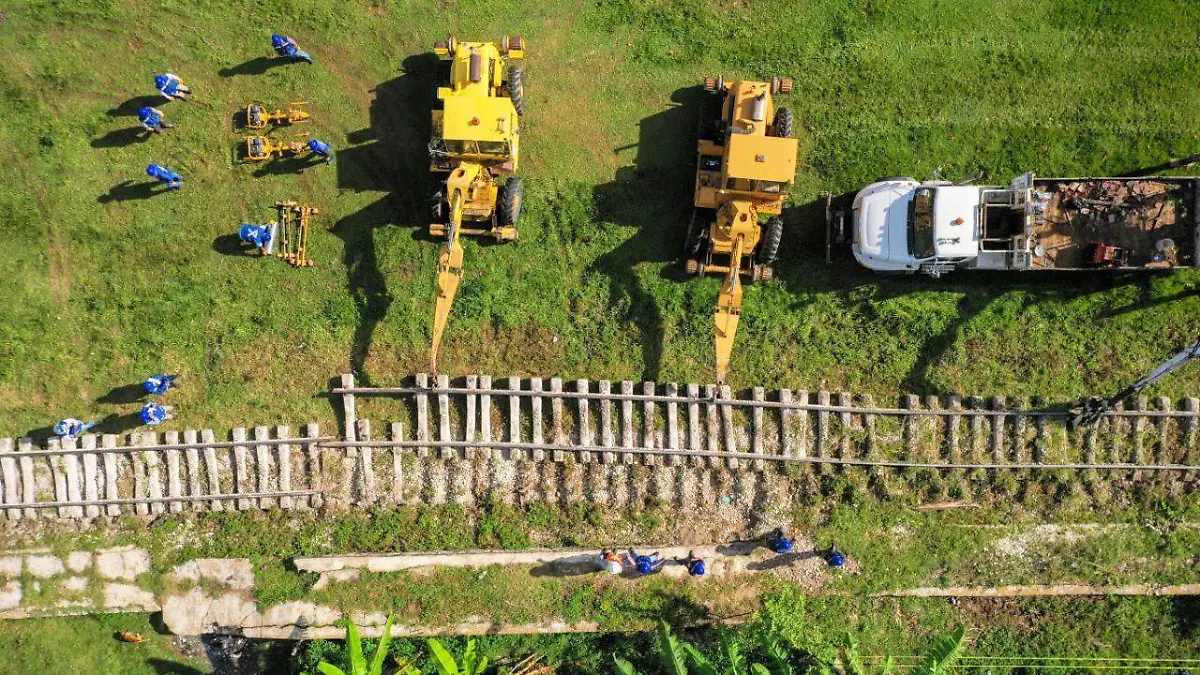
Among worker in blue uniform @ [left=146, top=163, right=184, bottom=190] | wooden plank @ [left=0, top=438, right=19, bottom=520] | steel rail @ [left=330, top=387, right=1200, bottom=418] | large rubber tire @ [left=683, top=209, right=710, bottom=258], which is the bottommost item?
wooden plank @ [left=0, top=438, right=19, bottom=520]

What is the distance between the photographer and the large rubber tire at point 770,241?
16500mm

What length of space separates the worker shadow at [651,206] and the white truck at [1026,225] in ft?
12.7

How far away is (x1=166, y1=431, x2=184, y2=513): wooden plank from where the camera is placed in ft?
56.6

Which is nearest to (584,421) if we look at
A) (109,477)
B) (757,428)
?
(757,428)

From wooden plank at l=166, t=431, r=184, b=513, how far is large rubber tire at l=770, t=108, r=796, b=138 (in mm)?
15753

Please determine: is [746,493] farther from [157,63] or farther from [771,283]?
[157,63]

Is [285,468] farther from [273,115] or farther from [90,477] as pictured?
[273,115]

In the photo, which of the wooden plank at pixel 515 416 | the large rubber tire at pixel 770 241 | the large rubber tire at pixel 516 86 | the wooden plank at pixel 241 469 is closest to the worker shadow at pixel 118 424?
the wooden plank at pixel 241 469

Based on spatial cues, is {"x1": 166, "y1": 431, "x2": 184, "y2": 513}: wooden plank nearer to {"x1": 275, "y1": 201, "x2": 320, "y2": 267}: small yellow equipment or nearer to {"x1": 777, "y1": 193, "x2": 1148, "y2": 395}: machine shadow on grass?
{"x1": 275, "y1": 201, "x2": 320, "y2": 267}: small yellow equipment

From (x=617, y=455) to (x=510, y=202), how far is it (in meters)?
6.40

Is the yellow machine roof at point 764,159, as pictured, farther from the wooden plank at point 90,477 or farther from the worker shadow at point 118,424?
the wooden plank at point 90,477

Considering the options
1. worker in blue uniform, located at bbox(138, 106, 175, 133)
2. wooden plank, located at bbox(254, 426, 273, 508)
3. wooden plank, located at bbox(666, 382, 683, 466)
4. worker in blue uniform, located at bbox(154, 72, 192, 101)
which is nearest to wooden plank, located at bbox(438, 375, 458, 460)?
wooden plank, located at bbox(254, 426, 273, 508)

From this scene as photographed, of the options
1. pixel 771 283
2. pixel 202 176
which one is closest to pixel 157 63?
pixel 202 176

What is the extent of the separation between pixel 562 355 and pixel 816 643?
339 inches
